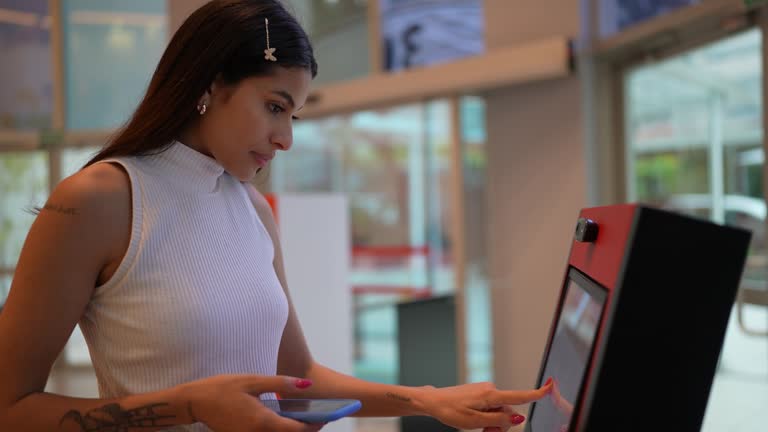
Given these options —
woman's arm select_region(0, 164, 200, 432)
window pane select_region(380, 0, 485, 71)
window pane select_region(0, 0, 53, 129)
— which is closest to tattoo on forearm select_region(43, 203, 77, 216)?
woman's arm select_region(0, 164, 200, 432)

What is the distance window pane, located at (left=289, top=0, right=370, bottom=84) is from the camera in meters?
4.69

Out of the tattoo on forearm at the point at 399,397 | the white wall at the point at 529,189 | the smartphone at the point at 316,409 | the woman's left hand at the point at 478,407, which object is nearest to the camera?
the smartphone at the point at 316,409

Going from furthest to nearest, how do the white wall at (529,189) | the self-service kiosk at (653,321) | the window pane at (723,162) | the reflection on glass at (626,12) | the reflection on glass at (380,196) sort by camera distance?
the reflection on glass at (380,196) → the white wall at (529,189) → the reflection on glass at (626,12) → the window pane at (723,162) → the self-service kiosk at (653,321)

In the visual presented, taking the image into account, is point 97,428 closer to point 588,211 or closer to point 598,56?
point 588,211

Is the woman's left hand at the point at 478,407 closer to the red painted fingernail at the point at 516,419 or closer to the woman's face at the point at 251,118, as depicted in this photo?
the red painted fingernail at the point at 516,419

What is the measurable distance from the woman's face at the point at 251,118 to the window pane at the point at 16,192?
5.76 m

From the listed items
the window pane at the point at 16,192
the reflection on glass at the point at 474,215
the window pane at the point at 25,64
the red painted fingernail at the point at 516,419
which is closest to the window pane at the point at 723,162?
the reflection on glass at the point at 474,215

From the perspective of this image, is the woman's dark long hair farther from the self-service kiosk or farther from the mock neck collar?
the self-service kiosk

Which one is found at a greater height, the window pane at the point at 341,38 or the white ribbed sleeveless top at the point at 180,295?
the window pane at the point at 341,38

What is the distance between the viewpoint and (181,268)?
3.31 ft

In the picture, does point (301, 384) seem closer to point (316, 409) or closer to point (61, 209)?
point (316, 409)

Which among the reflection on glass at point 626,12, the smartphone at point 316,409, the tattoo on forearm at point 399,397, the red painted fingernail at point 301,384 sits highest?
the reflection on glass at point 626,12

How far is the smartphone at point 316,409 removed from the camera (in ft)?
2.53

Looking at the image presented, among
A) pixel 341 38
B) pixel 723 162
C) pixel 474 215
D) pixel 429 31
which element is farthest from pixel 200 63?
pixel 341 38
